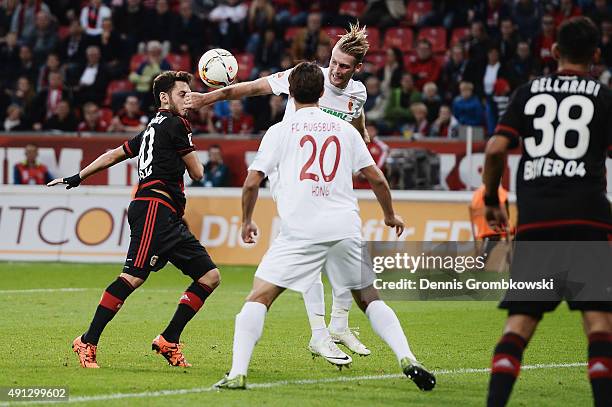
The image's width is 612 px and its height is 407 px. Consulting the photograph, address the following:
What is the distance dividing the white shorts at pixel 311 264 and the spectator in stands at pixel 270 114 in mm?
13356

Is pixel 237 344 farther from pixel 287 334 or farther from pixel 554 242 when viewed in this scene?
pixel 287 334

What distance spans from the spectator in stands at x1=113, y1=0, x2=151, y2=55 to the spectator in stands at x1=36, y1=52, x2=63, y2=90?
1.59 meters

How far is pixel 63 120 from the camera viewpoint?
71.1 feet

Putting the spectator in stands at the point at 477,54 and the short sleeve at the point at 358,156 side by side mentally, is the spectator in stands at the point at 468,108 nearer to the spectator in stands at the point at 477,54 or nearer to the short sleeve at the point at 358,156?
the spectator in stands at the point at 477,54

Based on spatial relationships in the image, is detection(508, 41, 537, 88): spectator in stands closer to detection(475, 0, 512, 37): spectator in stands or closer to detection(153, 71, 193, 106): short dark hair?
detection(475, 0, 512, 37): spectator in stands

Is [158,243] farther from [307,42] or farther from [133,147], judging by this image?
[307,42]

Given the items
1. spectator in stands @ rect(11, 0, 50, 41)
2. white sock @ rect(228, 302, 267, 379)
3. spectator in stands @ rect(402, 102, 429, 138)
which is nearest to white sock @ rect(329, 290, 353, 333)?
white sock @ rect(228, 302, 267, 379)

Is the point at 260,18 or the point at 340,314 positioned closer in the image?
the point at 340,314

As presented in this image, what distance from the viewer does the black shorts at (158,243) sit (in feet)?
28.7

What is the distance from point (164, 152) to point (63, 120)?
13.3m

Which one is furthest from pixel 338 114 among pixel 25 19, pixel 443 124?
pixel 25 19

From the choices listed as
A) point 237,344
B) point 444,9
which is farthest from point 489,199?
point 444,9

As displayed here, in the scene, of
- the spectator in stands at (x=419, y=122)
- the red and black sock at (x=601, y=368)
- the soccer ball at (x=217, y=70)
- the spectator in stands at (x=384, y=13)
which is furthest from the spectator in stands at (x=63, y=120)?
the red and black sock at (x=601, y=368)

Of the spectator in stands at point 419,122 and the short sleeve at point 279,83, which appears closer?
the short sleeve at point 279,83
